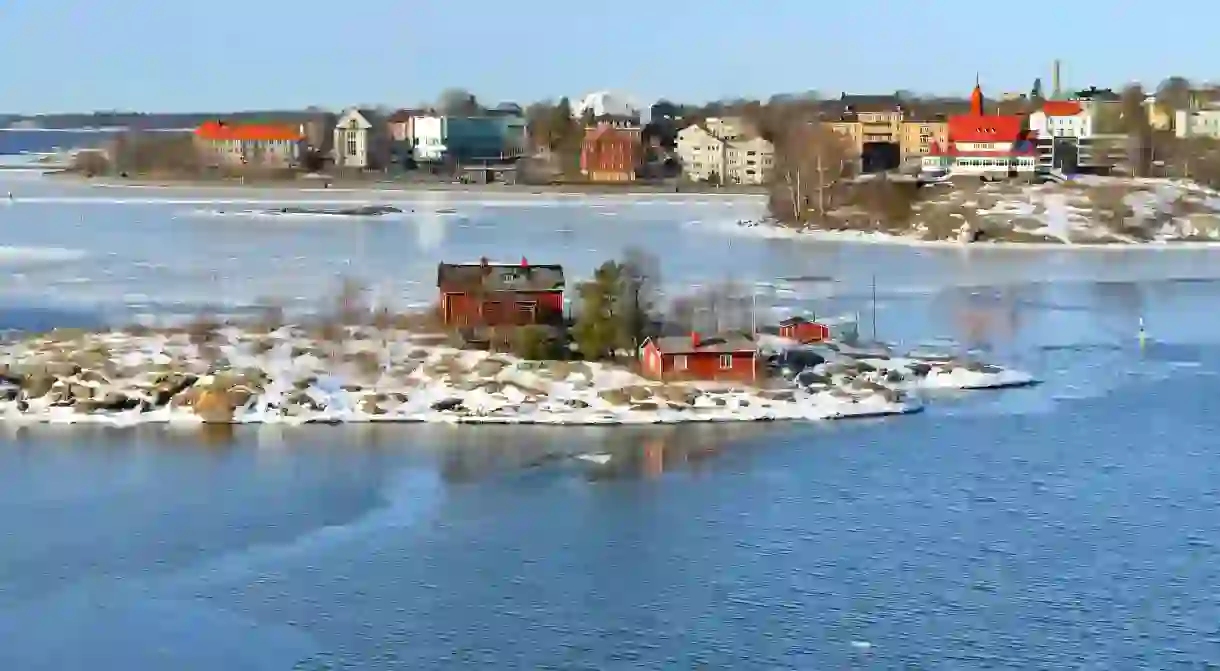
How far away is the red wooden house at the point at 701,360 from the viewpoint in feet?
31.5

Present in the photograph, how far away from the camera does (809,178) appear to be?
81.7 ft

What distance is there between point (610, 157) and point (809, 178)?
10.3 metres

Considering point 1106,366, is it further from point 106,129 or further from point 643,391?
point 106,129

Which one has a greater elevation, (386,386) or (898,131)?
(898,131)

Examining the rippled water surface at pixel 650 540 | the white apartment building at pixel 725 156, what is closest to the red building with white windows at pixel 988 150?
the white apartment building at pixel 725 156

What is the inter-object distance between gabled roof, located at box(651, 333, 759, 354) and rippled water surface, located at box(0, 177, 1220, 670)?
37.1 inches

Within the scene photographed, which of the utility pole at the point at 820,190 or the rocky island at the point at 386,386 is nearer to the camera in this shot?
the rocky island at the point at 386,386

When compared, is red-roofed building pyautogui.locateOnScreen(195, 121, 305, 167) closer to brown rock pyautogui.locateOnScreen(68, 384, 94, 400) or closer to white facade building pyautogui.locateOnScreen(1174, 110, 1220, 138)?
white facade building pyautogui.locateOnScreen(1174, 110, 1220, 138)

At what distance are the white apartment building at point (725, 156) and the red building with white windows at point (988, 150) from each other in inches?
286

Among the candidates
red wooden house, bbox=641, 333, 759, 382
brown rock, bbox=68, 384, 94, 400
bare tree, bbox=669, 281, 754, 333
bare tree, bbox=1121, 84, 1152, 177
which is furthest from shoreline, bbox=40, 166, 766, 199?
brown rock, bbox=68, 384, 94, 400

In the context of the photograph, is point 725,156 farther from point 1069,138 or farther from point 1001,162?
point 1001,162

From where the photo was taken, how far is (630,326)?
10102 millimetres

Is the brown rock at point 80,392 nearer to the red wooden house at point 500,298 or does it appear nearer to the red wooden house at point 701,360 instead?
the red wooden house at point 500,298

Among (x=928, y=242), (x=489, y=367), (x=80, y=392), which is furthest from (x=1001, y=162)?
(x=80, y=392)
